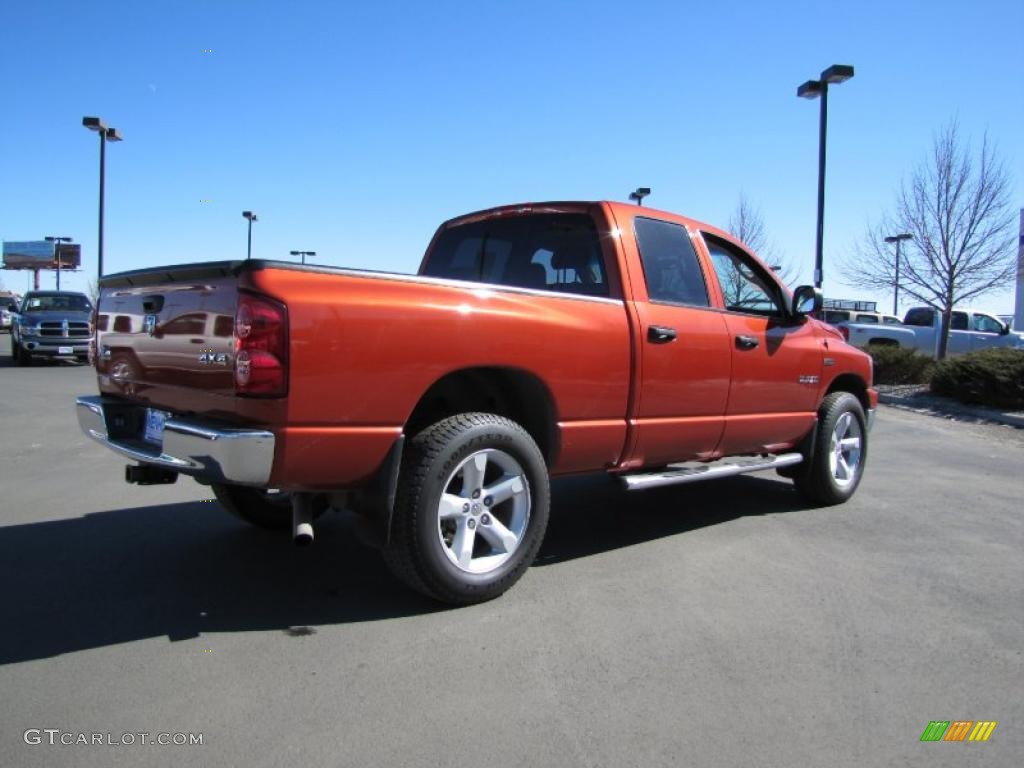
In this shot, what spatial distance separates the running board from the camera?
4.34 m

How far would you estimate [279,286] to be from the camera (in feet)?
9.91

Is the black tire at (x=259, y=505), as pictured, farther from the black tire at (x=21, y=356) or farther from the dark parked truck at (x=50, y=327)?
the black tire at (x=21, y=356)

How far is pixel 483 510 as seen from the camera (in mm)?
3697

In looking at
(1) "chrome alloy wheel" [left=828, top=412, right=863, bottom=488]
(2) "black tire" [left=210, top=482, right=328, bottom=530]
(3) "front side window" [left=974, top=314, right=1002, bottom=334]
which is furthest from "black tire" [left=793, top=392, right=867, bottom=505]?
(3) "front side window" [left=974, top=314, right=1002, bottom=334]

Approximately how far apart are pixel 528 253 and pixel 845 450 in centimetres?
311

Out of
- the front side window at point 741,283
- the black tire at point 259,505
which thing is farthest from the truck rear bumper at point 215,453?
the front side window at point 741,283

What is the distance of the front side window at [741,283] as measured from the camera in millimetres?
5250

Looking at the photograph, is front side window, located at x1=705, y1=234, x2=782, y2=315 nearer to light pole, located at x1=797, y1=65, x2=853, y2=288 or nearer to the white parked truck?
light pole, located at x1=797, y1=65, x2=853, y2=288

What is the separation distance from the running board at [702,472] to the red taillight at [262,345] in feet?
6.83

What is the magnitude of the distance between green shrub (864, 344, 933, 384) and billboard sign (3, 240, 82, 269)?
83.2 meters

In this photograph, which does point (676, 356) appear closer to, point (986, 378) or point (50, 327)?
point (986, 378)

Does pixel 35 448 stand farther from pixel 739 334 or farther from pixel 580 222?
pixel 739 334

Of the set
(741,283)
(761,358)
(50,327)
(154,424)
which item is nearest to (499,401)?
(154,424)

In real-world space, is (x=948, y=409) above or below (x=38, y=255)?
below
